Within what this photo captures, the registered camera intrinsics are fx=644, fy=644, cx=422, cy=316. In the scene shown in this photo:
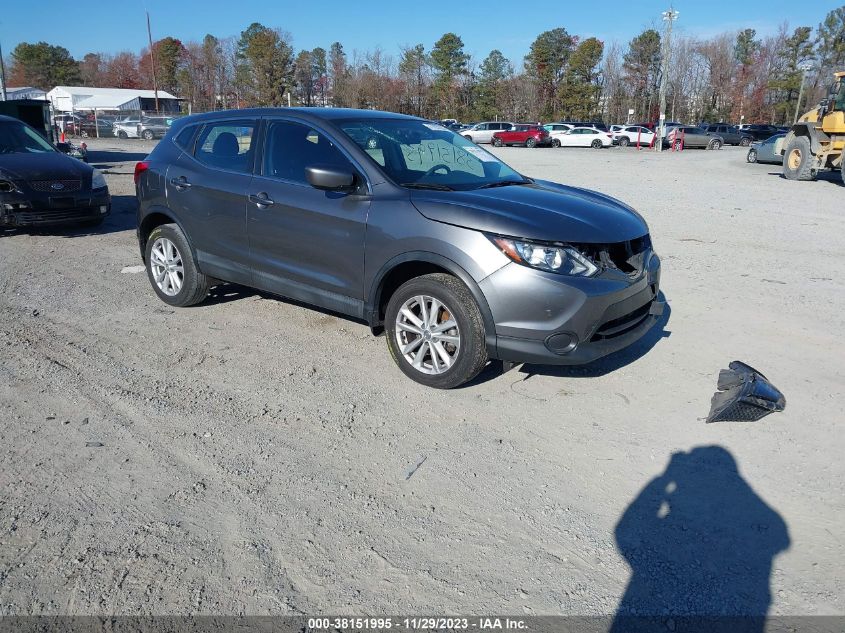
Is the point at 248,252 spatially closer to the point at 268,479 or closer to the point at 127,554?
the point at 268,479

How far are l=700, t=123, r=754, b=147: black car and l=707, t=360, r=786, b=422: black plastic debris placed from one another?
45213 mm

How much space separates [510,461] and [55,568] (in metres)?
2.19

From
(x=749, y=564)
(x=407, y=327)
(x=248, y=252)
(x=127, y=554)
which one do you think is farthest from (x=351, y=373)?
(x=749, y=564)

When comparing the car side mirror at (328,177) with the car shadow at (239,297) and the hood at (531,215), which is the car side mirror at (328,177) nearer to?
the hood at (531,215)

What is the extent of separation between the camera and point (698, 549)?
2.83 metres

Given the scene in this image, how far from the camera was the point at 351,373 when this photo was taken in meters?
4.65

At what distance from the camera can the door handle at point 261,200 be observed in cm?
494

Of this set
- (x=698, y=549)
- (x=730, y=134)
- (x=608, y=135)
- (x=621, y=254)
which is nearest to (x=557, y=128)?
(x=608, y=135)

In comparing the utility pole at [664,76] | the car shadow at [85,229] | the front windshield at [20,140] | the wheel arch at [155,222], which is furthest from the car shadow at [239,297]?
the utility pole at [664,76]

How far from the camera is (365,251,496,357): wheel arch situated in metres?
4.00

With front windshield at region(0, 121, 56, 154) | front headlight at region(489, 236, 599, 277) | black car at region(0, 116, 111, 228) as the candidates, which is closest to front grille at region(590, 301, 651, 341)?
front headlight at region(489, 236, 599, 277)

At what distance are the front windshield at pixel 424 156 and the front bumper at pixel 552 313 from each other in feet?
3.58

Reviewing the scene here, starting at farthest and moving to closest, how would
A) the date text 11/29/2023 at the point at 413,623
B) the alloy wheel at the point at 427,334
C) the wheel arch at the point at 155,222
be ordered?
the wheel arch at the point at 155,222, the alloy wheel at the point at 427,334, the date text 11/29/2023 at the point at 413,623

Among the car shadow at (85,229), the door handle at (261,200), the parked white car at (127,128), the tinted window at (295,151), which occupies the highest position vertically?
the parked white car at (127,128)
